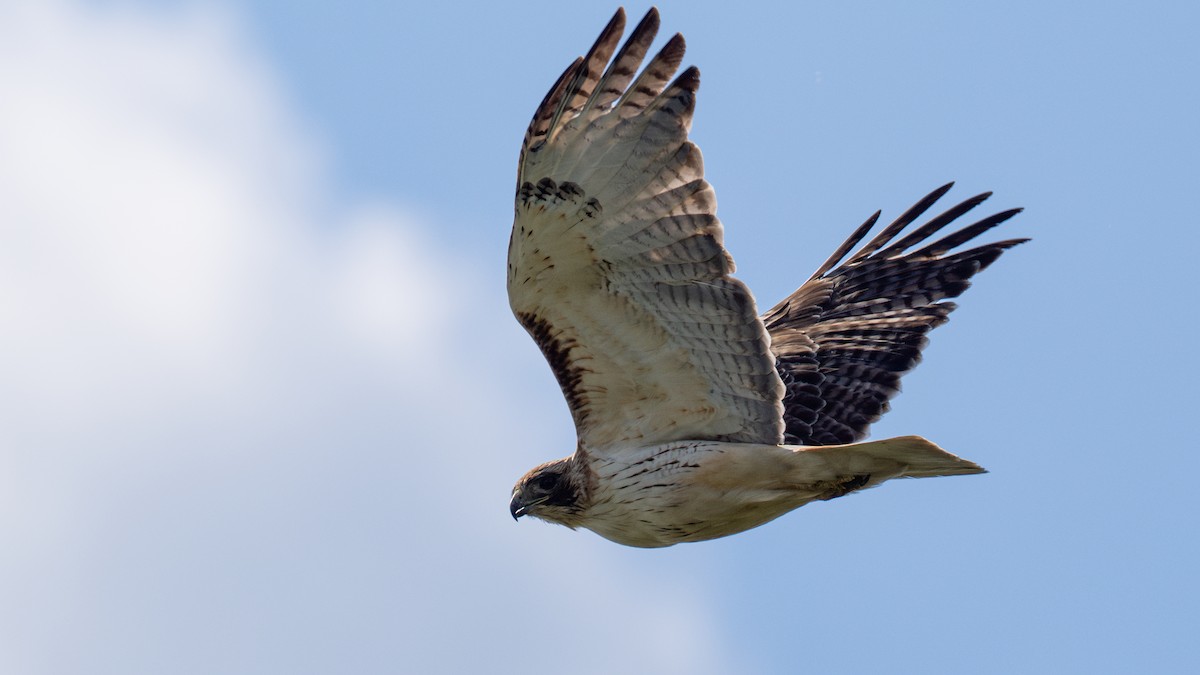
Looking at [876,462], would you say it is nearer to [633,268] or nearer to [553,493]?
[633,268]

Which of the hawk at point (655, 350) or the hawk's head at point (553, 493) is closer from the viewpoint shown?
the hawk at point (655, 350)

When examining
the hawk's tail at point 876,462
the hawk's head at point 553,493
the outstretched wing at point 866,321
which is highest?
the outstretched wing at point 866,321

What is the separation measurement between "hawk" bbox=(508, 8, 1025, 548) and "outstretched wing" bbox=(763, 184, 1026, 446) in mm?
22

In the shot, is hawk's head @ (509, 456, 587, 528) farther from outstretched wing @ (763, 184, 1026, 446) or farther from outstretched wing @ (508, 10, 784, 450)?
outstretched wing @ (763, 184, 1026, 446)

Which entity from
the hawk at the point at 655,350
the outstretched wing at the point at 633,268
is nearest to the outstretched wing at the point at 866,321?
the hawk at the point at 655,350

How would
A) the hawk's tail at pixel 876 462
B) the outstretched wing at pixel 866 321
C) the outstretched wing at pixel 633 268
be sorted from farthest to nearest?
the outstretched wing at pixel 866 321 → the hawk's tail at pixel 876 462 → the outstretched wing at pixel 633 268

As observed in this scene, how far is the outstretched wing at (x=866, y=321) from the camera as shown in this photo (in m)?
9.52

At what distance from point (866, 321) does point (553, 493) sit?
263 cm

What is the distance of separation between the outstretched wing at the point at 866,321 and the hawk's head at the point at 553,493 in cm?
165

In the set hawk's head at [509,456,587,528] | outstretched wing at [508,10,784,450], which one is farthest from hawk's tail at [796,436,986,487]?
hawk's head at [509,456,587,528]

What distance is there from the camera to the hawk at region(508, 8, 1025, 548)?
7.17m

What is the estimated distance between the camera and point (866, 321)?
997 centimetres

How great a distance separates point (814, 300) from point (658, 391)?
8.24ft

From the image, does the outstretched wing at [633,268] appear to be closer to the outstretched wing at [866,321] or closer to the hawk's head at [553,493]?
the hawk's head at [553,493]
